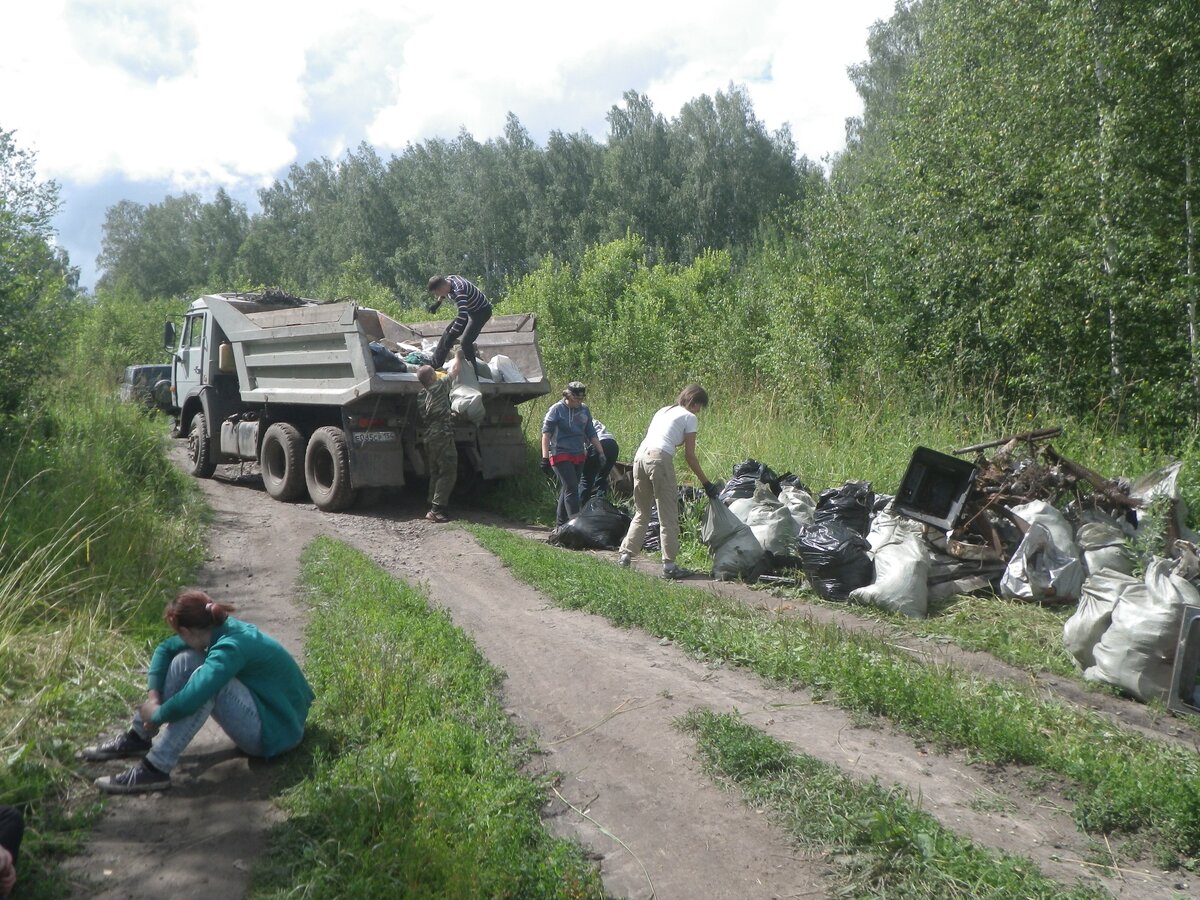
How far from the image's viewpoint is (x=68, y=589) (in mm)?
5762

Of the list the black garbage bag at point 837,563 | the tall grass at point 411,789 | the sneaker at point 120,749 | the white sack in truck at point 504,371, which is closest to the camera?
the tall grass at point 411,789

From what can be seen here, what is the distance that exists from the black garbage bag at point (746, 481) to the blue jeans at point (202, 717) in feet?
17.5

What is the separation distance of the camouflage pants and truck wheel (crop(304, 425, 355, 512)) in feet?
3.04

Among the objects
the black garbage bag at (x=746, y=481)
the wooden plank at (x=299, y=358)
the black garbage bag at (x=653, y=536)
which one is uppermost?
the wooden plank at (x=299, y=358)

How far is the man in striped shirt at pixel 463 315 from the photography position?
11055mm

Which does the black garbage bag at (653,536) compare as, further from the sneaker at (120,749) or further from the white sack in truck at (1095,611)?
the sneaker at (120,749)

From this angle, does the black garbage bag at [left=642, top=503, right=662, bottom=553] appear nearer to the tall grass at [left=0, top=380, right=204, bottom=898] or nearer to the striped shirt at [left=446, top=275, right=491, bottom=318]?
the striped shirt at [left=446, top=275, right=491, bottom=318]

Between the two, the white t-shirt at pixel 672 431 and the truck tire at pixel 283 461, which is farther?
Result: the truck tire at pixel 283 461

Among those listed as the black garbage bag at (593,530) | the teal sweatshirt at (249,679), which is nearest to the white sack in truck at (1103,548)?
the black garbage bag at (593,530)

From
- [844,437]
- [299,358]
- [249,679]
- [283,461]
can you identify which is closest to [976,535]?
[844,437]

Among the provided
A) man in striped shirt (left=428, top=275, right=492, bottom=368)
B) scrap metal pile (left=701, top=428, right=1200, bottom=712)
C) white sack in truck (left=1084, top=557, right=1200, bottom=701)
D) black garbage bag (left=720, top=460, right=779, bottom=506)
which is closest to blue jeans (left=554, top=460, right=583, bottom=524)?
black garbage bag (left=720, top=460, right=779, bottom=506)

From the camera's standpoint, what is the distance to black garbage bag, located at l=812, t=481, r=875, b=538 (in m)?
8.04

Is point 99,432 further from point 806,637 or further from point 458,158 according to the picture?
point 458,158

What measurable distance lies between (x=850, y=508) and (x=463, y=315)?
5.19 m
